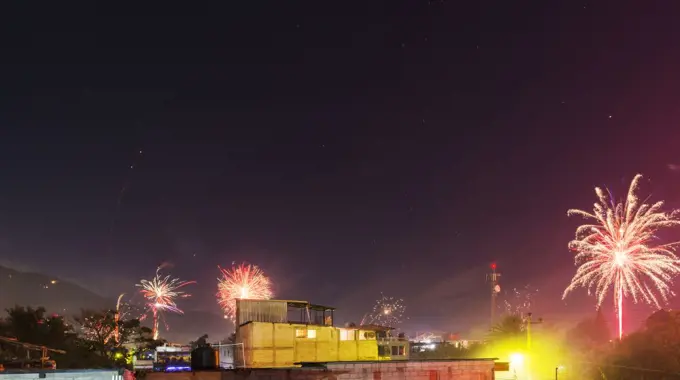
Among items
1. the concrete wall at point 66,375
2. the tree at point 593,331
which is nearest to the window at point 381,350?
the concrete wall at point 66,375

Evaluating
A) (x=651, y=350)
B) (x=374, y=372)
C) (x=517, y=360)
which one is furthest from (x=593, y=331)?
(x=374, y=372)

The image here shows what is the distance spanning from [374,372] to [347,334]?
17.8 meters

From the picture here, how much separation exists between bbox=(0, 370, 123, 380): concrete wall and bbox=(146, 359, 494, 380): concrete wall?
17.0 ft

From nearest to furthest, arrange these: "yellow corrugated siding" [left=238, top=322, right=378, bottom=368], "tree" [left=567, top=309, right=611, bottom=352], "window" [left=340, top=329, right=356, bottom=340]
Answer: "yellow corrugated siding" [left=238, top=322, right=378, bottom=368]
"window" [left=340, top=329, right=356, bottom=340]
"tree" [left=567, top=309, right=611, bottom=352]

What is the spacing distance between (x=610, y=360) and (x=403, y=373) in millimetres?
77244

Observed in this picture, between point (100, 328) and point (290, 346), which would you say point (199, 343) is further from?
point (290, 346)

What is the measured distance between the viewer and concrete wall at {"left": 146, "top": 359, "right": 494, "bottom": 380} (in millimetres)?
27188

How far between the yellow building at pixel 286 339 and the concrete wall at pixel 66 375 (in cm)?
1537

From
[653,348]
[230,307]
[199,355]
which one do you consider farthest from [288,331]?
[653,348]

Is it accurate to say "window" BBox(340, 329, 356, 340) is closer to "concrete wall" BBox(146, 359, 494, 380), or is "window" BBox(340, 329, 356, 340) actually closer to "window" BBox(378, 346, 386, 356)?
"window" BBox(378, 346, 386, 356)

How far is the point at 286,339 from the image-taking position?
1560 inches

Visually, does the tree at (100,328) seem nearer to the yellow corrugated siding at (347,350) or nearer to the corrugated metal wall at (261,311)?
the corrugated metal wall at (261,311)

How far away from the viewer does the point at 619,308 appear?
6544 centimetres

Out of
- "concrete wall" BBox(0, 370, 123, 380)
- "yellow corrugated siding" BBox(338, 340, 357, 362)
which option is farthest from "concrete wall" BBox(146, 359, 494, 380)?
"yellow corrugated siding" BBox(338, 340, 357, 362)
